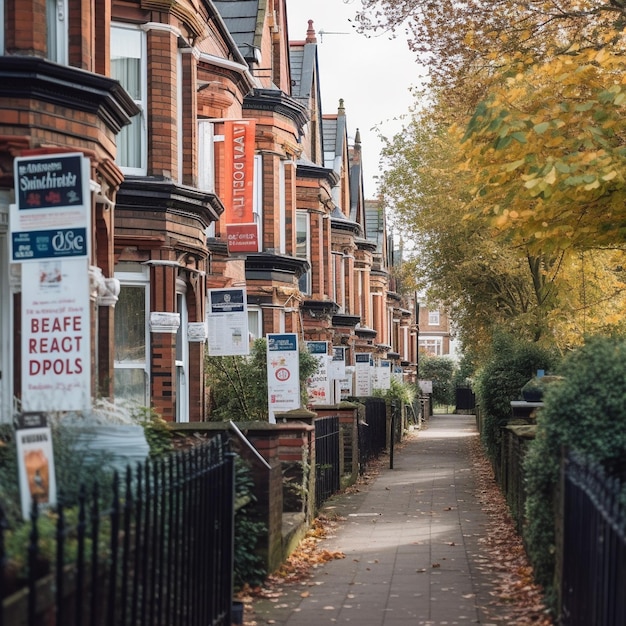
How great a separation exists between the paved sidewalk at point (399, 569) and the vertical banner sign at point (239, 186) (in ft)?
16.1

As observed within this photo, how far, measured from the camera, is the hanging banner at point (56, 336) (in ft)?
26.1

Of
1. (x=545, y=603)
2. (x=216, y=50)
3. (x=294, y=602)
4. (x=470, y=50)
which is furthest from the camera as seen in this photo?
(x=216, y=50)

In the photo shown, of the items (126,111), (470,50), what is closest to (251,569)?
(126,111)

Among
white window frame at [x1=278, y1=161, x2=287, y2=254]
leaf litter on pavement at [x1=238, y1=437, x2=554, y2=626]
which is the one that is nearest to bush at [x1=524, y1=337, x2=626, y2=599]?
leaf litter on pavement at [x1=238, y1=437, x2=554, y2=626]

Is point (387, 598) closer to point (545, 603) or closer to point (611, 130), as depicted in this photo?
point (545, 603)

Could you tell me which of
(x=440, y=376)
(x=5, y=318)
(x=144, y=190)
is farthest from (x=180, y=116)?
(x=440, y=376)

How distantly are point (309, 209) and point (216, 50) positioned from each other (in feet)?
41.9

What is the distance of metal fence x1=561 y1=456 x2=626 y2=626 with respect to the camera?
577 cm

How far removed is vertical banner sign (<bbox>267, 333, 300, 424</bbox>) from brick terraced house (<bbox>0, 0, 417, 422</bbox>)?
1105 millimetres

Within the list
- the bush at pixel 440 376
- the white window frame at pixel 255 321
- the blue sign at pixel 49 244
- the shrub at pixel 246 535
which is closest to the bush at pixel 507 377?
the white window frame at pixel 255 321

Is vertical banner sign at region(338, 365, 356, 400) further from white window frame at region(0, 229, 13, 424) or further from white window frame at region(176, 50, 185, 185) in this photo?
white window frame at region(0, 229, 13, 424)

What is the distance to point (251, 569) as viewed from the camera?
10.9m

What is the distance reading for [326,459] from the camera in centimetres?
1892

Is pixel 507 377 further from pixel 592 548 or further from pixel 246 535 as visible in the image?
pixel 592 548
